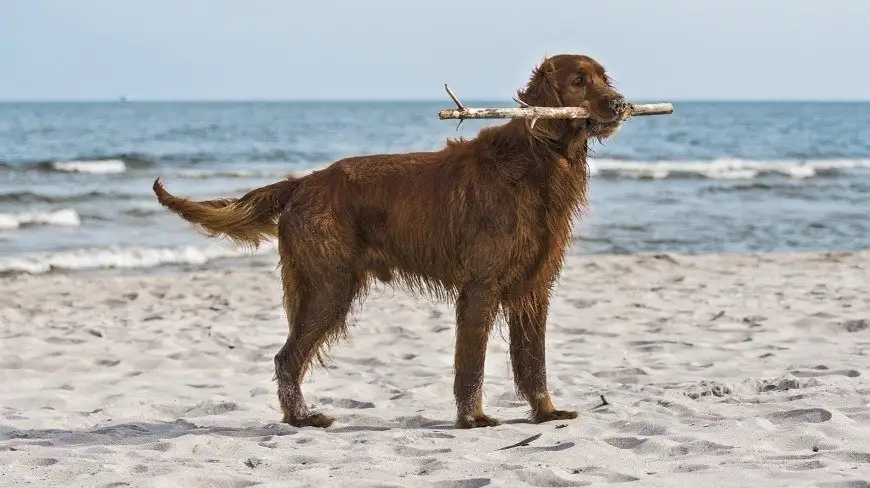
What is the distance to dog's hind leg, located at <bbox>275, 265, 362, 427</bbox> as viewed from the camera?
531cm

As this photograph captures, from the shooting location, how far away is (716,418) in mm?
5219

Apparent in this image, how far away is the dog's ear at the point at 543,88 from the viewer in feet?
16.1

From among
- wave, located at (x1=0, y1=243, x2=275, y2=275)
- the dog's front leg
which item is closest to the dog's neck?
the dog's front leg

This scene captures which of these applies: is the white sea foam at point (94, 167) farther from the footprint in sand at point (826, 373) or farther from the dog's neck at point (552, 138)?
the dog's neck at point (552, 138)

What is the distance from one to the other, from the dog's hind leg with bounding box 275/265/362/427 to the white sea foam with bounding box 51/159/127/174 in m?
21.5

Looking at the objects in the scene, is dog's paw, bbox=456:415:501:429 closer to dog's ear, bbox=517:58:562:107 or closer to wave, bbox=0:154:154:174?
dog's ear, bbox=517:58:562:107

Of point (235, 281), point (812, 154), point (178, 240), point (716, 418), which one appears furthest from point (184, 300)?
point (812, 154)

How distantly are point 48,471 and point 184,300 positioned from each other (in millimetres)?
5535

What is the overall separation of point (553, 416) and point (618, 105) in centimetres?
169

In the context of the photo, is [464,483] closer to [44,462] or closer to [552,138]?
[552,138]

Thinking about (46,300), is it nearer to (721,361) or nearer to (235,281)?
(235,281)

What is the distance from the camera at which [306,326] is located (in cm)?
537

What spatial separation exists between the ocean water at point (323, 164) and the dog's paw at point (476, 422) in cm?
145

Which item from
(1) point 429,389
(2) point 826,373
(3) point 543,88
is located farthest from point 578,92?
(2) point 826,373
